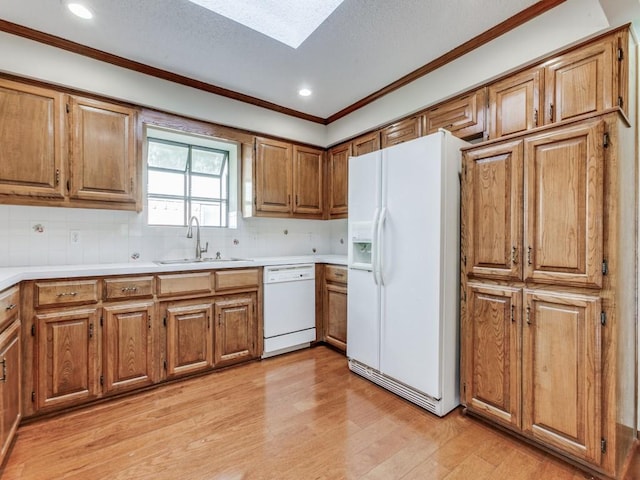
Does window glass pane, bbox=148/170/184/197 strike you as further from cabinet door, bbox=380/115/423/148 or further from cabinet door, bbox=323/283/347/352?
cabinet door, bbox=380/115/423/148

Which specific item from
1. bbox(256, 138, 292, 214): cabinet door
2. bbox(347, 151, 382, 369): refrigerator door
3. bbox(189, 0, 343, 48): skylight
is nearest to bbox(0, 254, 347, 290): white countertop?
bbox(347, 151, 382, 369): refrigerator door

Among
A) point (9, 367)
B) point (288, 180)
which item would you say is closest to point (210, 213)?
point (288, 180)

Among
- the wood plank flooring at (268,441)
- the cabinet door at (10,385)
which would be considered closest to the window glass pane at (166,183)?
the cabinet door at (10,385)

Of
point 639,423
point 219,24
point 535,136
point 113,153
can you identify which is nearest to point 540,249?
point 535,136

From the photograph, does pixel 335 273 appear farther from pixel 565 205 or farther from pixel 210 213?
pixel 565 205

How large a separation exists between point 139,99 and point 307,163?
1.75 metres

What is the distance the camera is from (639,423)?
1836 mm

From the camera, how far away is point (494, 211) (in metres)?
1.92

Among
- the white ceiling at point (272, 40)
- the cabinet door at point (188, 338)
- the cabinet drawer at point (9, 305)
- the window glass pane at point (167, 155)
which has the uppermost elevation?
the white ceiling at point (272, 40)

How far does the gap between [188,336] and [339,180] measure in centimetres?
225

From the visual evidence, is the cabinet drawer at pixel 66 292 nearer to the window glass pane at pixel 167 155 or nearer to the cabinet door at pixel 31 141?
the cabinet door at pixel 31 141

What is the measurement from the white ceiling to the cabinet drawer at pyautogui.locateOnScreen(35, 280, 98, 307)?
172 cm

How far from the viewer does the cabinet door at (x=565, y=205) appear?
1.51 meters

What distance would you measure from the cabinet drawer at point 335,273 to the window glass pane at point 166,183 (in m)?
1.71
